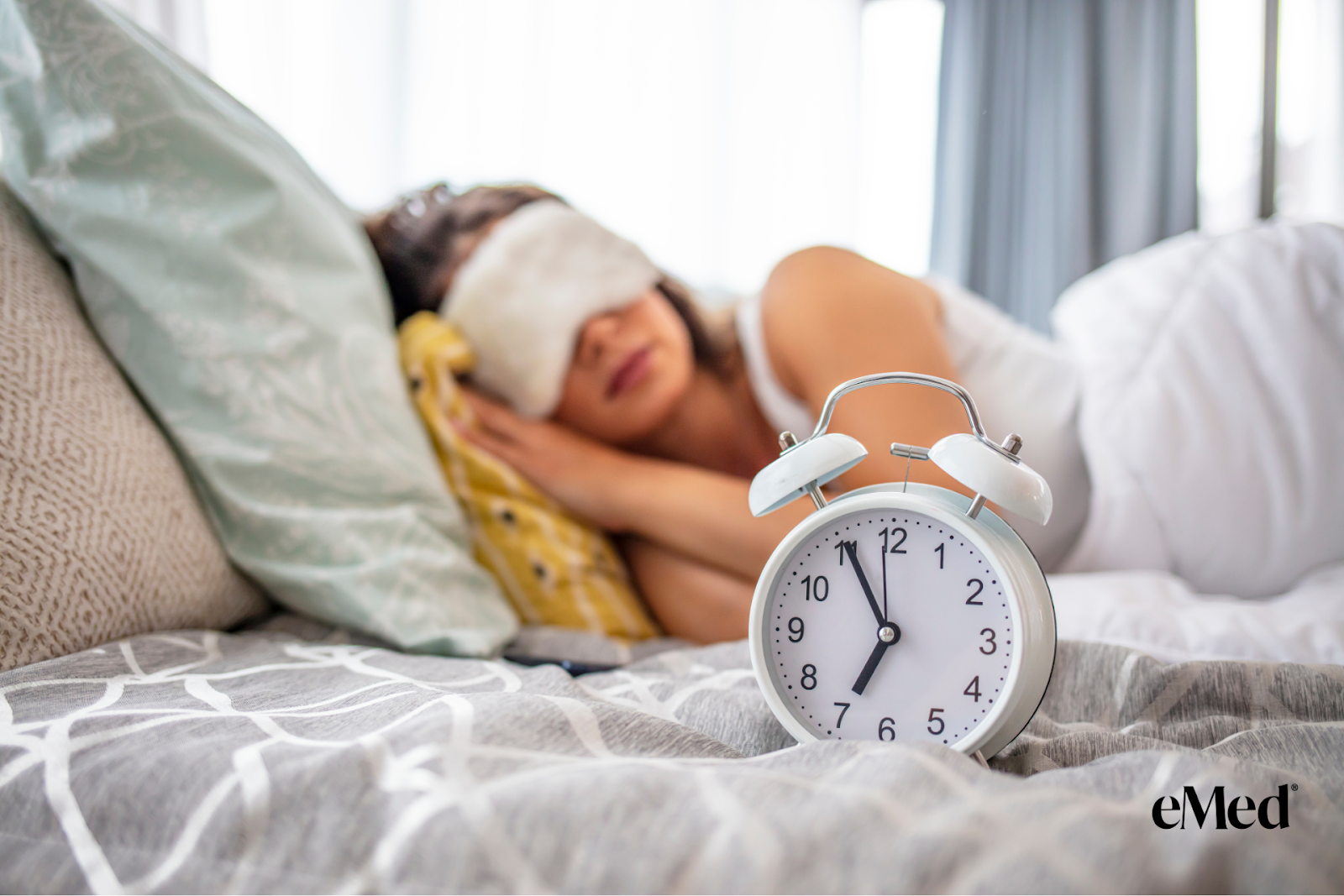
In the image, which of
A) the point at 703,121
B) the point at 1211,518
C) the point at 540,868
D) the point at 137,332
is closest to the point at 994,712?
the point at 540,868

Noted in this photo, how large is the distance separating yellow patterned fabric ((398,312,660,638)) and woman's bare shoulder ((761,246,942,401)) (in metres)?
0.34

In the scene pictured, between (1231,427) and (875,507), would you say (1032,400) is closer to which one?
(1231,427)

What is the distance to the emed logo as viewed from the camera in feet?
1.21

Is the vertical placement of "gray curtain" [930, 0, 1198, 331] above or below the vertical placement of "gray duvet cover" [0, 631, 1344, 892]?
above

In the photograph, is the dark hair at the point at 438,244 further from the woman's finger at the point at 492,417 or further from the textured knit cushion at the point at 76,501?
the textured knit cushion at the point at 76,501

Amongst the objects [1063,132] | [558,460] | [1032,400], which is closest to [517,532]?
[558,460]

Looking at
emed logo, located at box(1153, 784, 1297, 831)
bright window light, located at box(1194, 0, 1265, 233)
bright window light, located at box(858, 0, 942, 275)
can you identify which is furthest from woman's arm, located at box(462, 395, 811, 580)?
bright window light, located at box(1194, 0, 1265, 233)

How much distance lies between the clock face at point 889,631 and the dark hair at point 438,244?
0.64 meters

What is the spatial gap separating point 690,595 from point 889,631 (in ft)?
1.64

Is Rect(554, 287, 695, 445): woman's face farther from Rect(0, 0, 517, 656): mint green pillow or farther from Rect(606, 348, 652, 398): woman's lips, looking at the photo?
Rect(0, 0, 517, 656): mint green pillow

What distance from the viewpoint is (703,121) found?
218cm

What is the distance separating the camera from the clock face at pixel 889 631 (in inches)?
19.3

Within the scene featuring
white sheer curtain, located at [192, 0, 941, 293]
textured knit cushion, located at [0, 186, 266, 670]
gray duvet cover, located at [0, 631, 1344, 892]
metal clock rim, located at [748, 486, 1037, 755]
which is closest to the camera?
gray duvet cover, located at [0, 631, 1344, 892]

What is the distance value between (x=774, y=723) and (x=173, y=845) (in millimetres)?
367
